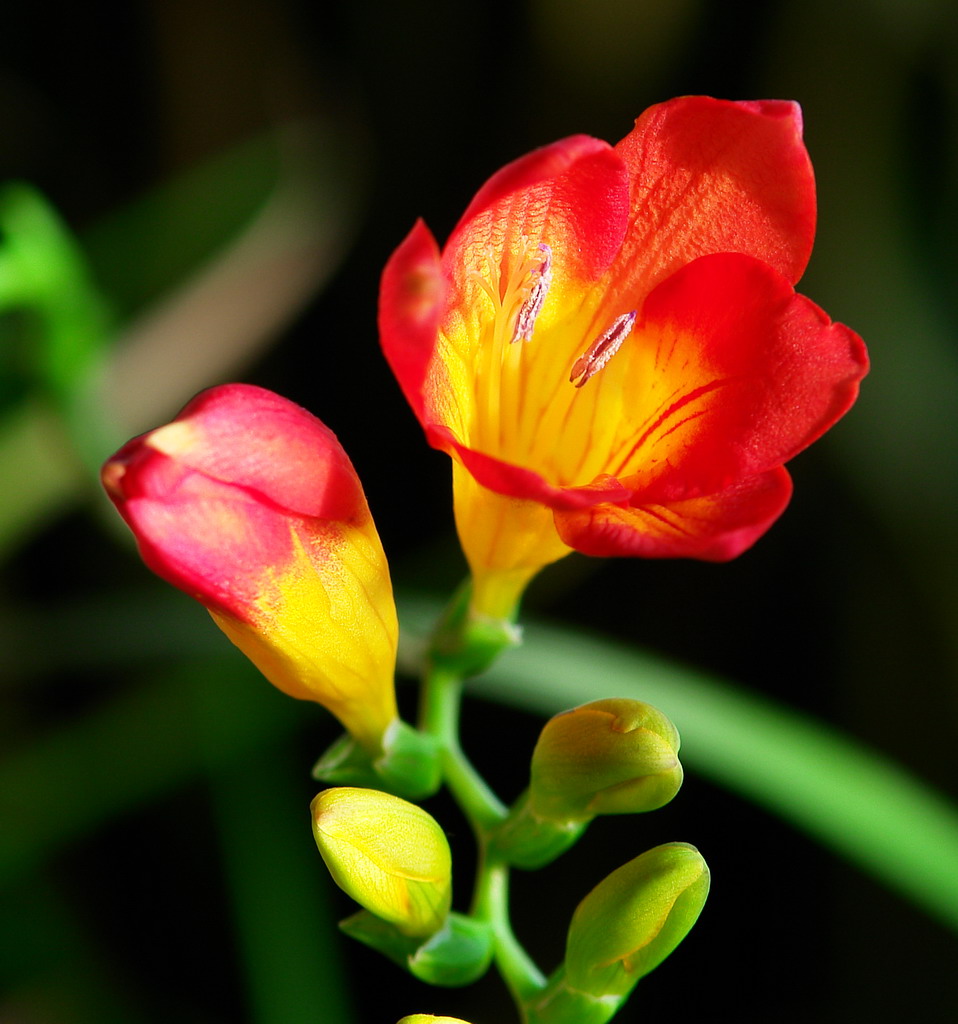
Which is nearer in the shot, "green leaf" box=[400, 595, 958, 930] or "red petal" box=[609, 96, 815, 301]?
"red petal" box=[609, 96, 815, 301]

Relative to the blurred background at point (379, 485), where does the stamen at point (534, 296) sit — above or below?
above

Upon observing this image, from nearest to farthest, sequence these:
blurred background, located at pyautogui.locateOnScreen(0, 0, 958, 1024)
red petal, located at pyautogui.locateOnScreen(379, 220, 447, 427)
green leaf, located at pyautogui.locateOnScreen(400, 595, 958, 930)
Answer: red petal, located at pyautogui.locateOnScreen(379, 220, 447, 427)
green leaf, located at pyautogui.locateOnScreen(400, 595, 958, 930)
blurred background, located at pyautogui.locateOnScreen(0, 0, 958, 1024)

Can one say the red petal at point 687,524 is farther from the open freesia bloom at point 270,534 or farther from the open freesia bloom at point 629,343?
the open freesia bloom at point 270,534

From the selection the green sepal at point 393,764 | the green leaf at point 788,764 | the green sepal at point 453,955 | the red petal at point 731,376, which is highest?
the red petal at point 731,376

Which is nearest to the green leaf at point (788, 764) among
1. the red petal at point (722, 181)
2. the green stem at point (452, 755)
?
the green stem at point (452, 755)

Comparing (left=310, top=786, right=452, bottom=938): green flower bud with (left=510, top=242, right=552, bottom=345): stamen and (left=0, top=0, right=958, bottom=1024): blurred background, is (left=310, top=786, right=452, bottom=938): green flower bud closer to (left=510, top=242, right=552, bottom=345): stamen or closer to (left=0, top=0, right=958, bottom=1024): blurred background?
(left=510, top=242, right=552, bottom=345): stamen

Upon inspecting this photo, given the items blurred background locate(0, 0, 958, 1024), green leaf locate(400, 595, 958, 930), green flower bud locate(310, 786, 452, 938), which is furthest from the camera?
blurred background locate(0, 0, 958, 1024)

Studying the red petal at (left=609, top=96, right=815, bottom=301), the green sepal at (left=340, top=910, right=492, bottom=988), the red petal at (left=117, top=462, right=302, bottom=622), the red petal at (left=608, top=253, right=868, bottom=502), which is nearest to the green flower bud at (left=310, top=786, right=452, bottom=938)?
the green sepal at (left=340, top=910, right=492, bottom=988)

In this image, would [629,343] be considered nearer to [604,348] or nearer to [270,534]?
[604,348]
